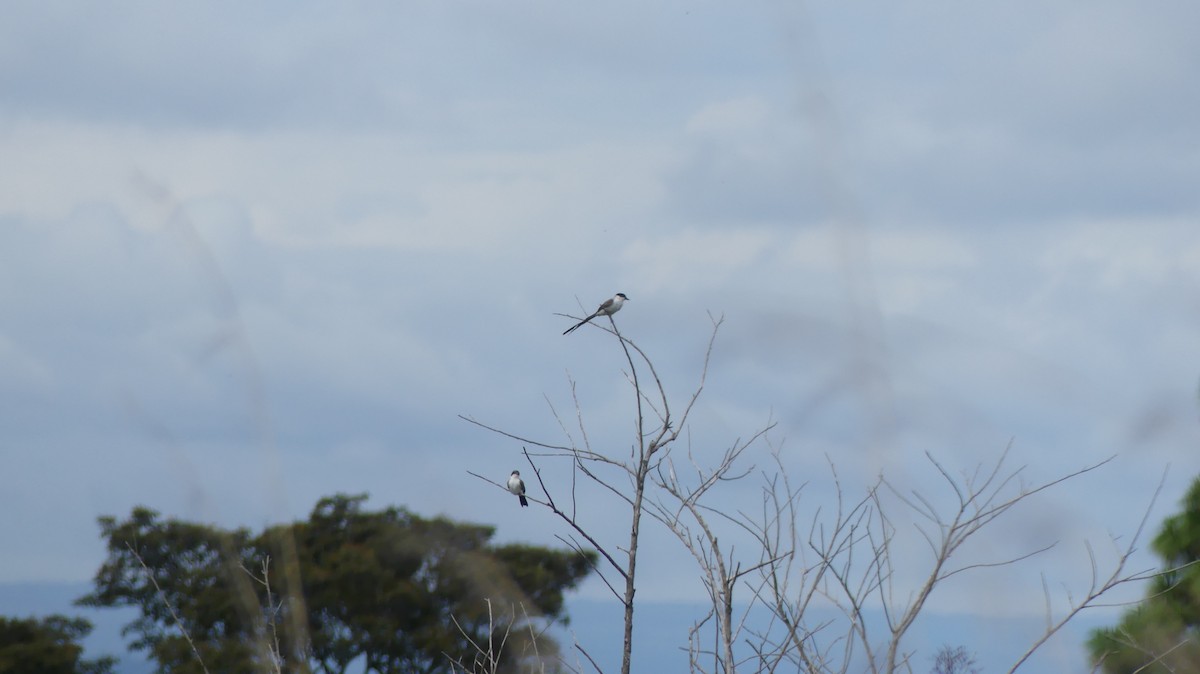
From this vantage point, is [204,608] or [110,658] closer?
[110,658]

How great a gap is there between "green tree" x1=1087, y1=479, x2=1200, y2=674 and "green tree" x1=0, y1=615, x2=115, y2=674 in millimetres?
15354

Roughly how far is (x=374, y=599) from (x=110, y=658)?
4520 mm

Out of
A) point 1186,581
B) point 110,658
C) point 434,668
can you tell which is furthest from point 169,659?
point 1186,581

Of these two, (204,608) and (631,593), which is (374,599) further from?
(631,593)

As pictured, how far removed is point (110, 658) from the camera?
21.9m

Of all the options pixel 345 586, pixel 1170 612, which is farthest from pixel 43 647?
pixel 1170 612

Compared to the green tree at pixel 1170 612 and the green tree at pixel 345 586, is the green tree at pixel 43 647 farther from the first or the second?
the green tree at pixel 1170 612

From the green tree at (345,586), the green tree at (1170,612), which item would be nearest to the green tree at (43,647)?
the green tree at (345,586)

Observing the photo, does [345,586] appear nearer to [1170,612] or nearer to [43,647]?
[43,647]

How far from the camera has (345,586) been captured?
2438cm

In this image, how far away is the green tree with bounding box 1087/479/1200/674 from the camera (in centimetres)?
1033

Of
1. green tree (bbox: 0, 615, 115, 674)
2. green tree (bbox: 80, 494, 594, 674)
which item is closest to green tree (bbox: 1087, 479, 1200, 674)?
green tree (bbox: 80, 494, 594, 674)

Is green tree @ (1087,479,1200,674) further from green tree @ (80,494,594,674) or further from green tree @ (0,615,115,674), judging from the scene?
green tree @ (0,615,115,674)

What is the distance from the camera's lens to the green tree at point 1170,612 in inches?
407
